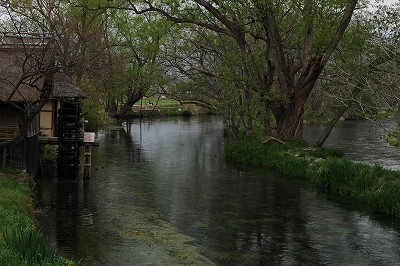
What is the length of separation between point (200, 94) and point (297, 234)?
25.9m

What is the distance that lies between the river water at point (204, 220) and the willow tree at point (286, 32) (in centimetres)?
418

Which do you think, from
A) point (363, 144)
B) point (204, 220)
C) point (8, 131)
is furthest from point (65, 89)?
point (363, 144)

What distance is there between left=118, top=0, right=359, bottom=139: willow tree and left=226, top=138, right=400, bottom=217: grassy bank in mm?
1867

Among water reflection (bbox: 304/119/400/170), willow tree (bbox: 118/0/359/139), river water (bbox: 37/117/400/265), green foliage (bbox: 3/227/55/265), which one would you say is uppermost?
willow tree (bbox: 118/0/359/139)

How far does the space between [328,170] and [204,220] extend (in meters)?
7.94

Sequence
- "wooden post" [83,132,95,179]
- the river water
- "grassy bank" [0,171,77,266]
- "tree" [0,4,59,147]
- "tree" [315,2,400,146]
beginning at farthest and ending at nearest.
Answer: "wooden post" [83,132,95,179] < "tree" [315,2,400,146] < "tree" [0,4,59,147] < the river water < "grassy bank" [0,171,77,266]

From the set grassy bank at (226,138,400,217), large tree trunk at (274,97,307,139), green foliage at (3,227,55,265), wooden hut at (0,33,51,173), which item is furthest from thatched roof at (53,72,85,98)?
green foliage at (3,227,55,265)

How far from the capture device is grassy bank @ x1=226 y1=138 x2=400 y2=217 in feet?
61.6

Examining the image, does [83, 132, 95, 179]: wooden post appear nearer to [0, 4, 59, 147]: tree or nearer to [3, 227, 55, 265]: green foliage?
[0, 4, 59, 147]: tree

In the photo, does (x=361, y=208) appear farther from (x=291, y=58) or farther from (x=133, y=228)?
(x=291, y=58)

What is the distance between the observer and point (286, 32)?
29.1 metres

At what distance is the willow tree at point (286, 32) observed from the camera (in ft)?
86.1

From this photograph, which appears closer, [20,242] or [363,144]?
[20,242]

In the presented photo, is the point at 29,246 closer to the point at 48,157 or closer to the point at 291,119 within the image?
the point at 48,157
